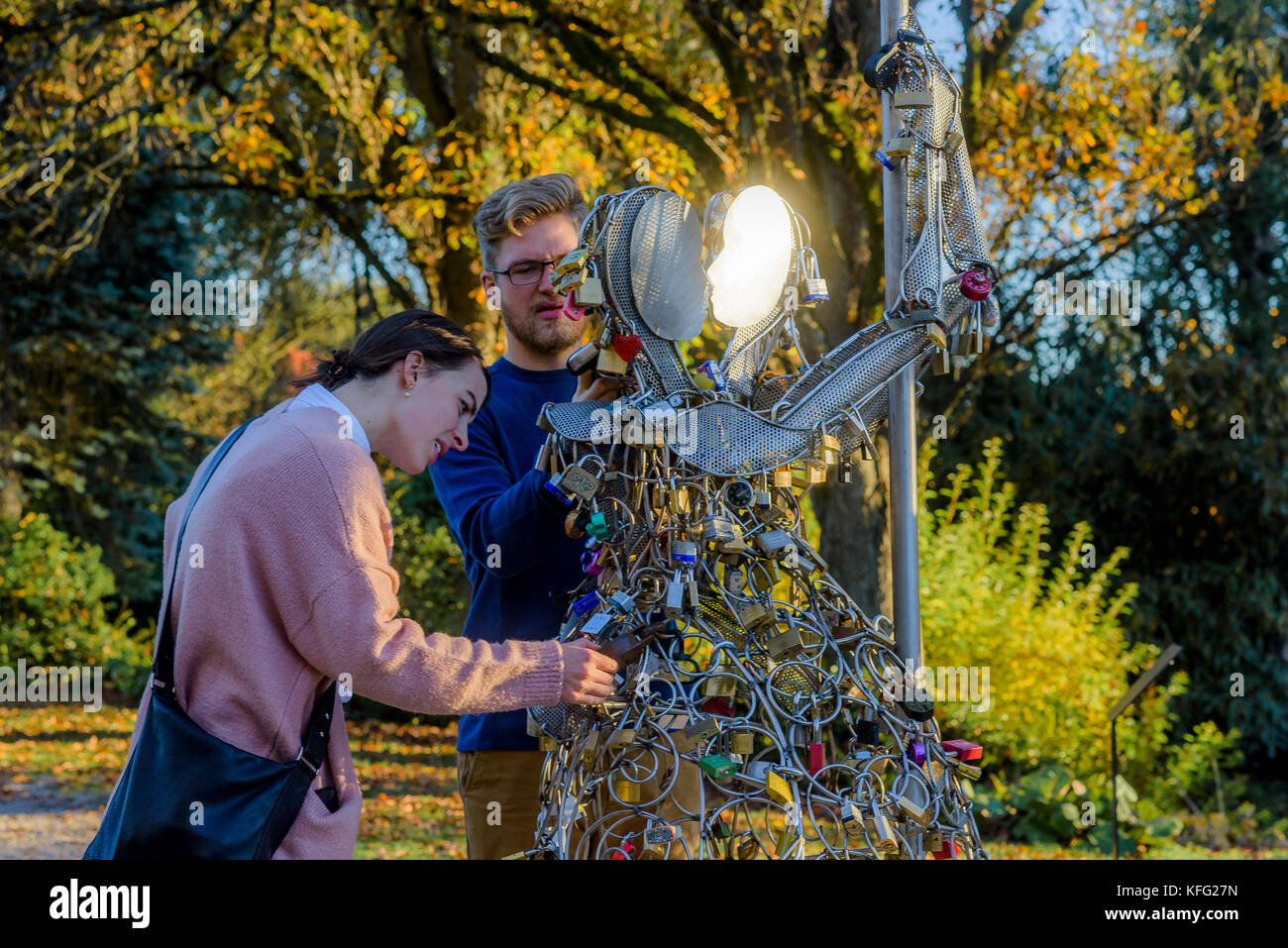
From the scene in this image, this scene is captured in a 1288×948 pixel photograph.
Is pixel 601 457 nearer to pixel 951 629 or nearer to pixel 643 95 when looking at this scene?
pixel 951 629

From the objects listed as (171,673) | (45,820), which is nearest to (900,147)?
(171,673)

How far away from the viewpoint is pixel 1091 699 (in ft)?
23.0

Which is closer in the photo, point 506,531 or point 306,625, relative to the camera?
point 306,625

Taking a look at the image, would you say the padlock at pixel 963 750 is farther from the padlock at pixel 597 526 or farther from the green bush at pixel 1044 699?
the green bush at pixel 1044 699

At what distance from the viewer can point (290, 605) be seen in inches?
71.4

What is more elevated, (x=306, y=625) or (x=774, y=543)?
(x=774, y=543)

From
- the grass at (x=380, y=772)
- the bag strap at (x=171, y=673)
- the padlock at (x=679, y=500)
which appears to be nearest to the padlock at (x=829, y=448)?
the padlock at (x=679, y=500)

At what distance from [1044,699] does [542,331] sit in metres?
5.32

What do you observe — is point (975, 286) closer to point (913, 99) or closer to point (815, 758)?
point (913, 99)

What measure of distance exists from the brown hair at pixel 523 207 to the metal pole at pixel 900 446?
62cm

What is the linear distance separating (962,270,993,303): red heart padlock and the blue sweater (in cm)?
86

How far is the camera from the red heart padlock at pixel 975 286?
2344 mm

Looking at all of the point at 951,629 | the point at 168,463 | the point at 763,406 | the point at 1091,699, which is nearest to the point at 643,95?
the point at 951,629
